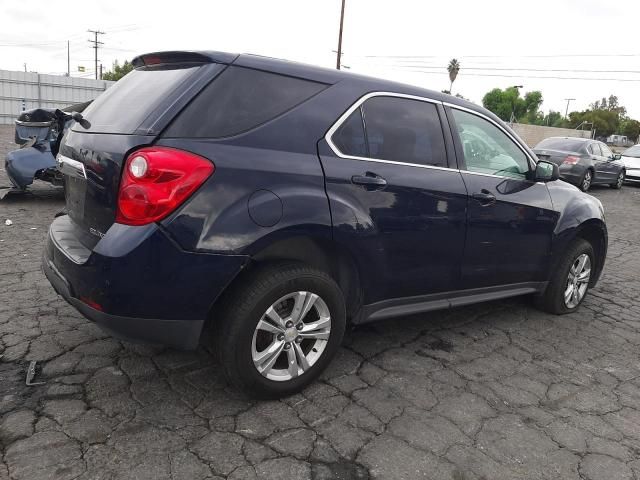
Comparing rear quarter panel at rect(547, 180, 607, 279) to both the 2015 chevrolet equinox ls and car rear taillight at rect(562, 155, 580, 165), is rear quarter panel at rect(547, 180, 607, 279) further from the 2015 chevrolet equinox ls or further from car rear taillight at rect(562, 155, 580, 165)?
car rear taillight at rect(562, 155, 580, 165)

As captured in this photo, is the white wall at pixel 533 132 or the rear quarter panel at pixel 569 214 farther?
the white wall at pixel 533 132

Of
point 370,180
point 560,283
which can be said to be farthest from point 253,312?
point 560,283

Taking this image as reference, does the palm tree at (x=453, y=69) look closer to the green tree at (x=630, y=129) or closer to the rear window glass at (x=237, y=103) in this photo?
the green tree at (x=630, y=129)

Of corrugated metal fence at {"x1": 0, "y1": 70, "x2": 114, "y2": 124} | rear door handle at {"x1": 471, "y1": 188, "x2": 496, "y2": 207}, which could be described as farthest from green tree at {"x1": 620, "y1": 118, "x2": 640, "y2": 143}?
rear door handle at {"x1": 471, "y1": 188, "x2": 496, "y2": 207}

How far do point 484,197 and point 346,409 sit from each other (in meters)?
1.73

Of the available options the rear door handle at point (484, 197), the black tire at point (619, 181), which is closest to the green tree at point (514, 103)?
the black tire at point (619, 181)

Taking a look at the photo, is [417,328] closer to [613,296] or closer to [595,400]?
[595,400]

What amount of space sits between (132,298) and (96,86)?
29.5 m

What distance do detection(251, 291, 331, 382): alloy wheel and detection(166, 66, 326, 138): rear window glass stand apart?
914 millimetres

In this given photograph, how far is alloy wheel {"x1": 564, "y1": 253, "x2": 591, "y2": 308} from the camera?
15.2ft

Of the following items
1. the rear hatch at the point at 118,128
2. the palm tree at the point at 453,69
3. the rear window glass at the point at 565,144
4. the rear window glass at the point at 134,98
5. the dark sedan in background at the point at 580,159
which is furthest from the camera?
the palm tree at the point at 453,69

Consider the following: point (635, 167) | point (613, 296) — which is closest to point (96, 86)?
point (635, 167)

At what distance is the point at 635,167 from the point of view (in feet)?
57.6

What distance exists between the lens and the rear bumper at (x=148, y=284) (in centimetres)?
238
